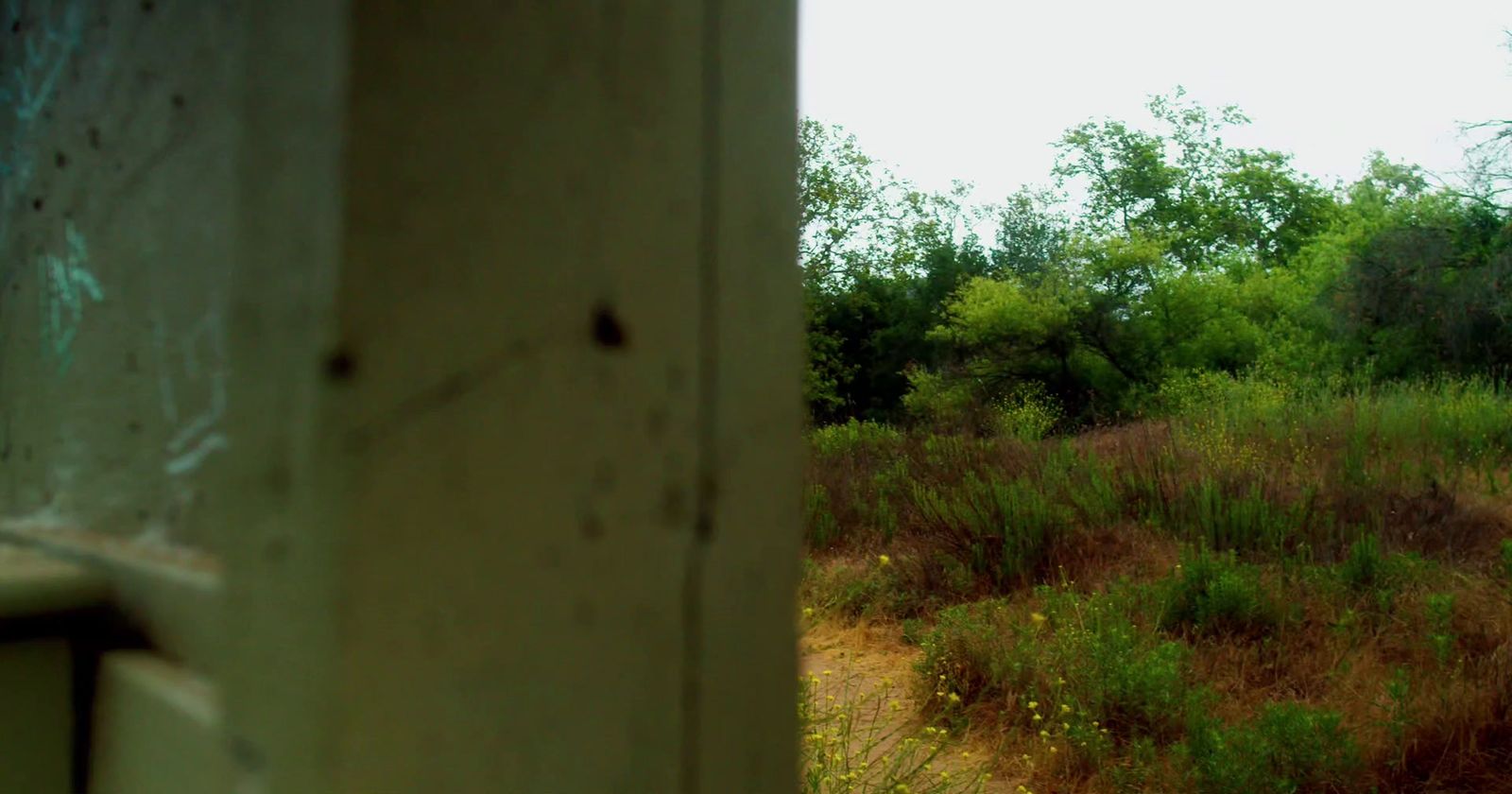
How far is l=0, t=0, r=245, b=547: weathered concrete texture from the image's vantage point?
1.62 ft

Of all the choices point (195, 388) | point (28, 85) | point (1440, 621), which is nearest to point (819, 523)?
point (1440, 621)

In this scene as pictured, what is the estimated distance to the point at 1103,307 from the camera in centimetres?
1658

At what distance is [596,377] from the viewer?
0.46 meters

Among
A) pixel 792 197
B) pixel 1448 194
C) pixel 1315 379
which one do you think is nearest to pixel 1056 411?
pixel 1315 379

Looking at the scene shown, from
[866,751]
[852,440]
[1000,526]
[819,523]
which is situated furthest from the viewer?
[852,440]

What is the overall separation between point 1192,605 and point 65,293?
5.89m

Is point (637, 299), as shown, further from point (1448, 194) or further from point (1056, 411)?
point (1448, 194)

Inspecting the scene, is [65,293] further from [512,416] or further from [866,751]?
Result: [866,751]

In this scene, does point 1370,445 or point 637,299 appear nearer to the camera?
point 637,299

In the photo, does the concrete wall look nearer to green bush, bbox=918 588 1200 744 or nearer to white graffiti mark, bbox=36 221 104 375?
white graffiti mark, bbox=36 221 104 375

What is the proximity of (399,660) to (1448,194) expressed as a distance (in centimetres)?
1811

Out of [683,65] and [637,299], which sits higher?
[683,65]

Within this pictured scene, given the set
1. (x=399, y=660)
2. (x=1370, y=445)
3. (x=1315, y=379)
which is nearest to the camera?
(x=399, y=660)

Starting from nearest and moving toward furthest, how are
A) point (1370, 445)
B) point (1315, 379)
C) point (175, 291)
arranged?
point (175, 291)
point (1370, 445)
point (1315, 379)
